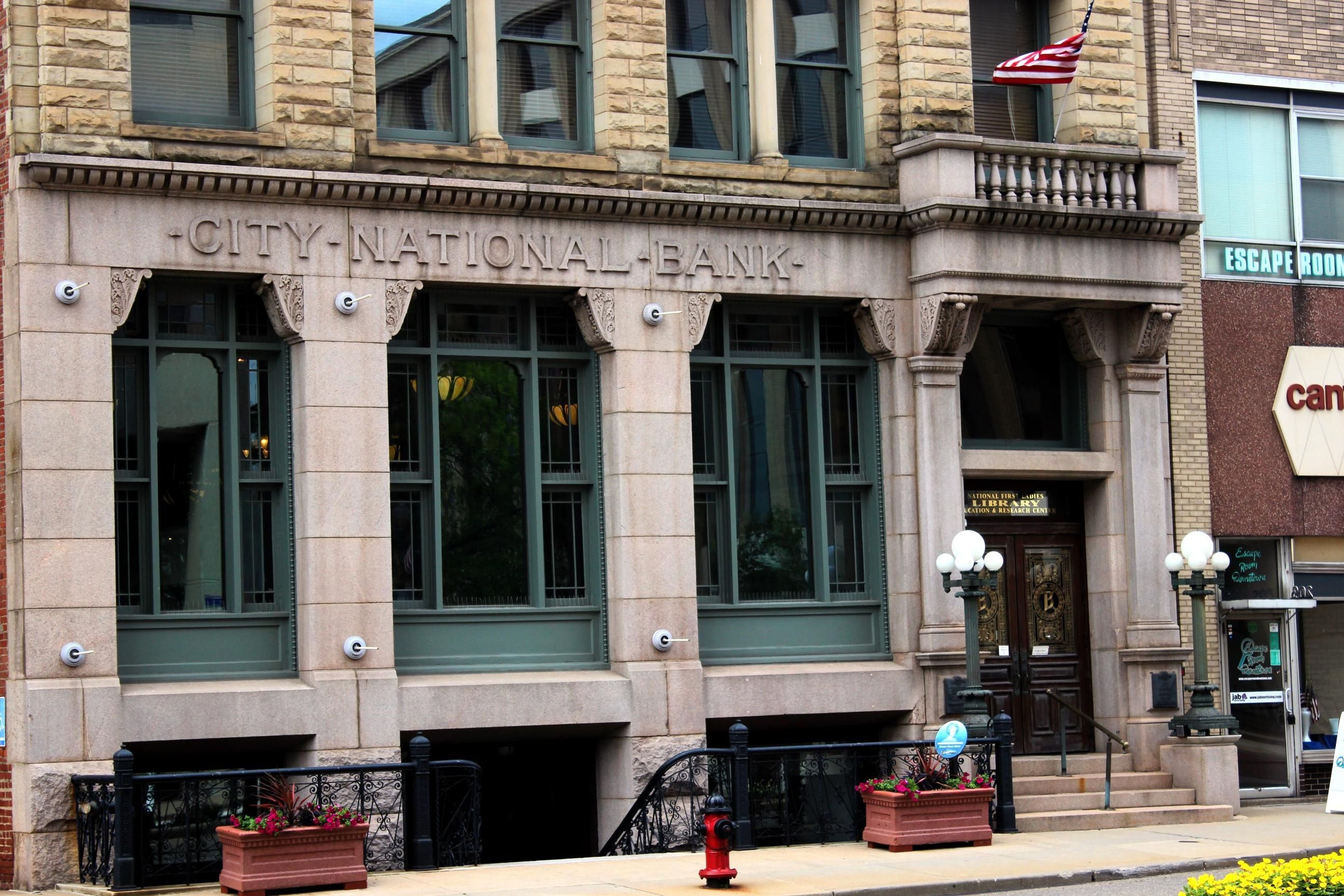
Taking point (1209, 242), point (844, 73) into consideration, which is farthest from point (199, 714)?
point (1209, 242)

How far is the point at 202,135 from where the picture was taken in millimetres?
19938

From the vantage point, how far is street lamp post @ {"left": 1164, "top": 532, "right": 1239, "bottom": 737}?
2291 centimetres

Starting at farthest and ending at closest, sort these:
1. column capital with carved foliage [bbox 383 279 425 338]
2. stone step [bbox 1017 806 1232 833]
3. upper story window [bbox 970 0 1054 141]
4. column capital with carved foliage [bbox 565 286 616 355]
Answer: upper story window [bbox 970 0 1054 141], column capital with carved foliage [bbox 565 286 616 355], stone step [bbox 1017 806 1232 833], column capital with carved foliage [bbox 383 279 425 338]

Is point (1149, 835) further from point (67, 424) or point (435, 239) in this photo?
point (67, 424)

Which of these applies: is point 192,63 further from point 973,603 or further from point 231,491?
point 973,603

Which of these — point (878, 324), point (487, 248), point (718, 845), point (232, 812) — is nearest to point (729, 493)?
point (878, 324)

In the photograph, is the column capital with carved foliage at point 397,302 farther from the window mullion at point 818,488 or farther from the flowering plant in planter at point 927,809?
the flowering plant in planter at point 927,809

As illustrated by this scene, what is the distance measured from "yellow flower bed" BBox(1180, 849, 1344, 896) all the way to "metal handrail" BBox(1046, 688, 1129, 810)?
10.0m

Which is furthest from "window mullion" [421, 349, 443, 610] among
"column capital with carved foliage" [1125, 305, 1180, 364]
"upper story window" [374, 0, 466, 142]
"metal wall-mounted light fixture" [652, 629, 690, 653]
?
"column capital with carved foliage" [1125, 305, 1180, 364]

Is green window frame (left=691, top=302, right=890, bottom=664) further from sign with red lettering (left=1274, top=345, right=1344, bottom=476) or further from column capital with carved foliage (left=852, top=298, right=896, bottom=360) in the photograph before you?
sign with red lettering (left=1274, top=345, right=1344, bottom=476)

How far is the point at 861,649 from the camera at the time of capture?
23.0 m

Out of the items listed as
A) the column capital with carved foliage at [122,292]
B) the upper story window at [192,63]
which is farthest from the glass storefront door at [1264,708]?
the column capital with carved foliage at [122,292]

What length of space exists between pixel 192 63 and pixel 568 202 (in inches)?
164

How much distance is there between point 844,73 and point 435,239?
5.81 metres
